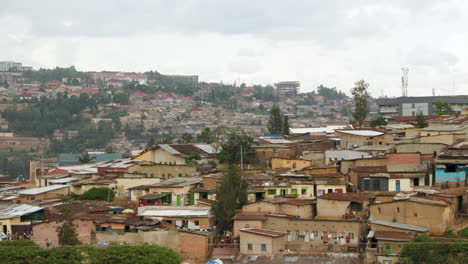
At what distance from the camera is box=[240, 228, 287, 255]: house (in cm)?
1930

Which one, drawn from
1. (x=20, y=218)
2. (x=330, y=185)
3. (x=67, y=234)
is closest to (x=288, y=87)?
(x=330, y=185)

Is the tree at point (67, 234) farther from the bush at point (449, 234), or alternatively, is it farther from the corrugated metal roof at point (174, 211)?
→ the bush at point (449, 234)

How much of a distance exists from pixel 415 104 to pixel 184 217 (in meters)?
35.6

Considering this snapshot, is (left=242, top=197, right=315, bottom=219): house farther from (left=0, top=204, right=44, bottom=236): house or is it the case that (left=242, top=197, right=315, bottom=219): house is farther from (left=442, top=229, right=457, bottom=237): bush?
(left=0, top=204, right=44, bottom=236): house

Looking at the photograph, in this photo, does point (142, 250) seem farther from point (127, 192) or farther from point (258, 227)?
point (127, 192)

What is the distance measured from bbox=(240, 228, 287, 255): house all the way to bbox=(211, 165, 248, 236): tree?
1.83m

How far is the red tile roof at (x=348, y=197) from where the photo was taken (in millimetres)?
21031

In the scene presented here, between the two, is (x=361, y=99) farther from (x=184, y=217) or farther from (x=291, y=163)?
(x=184, y=217)

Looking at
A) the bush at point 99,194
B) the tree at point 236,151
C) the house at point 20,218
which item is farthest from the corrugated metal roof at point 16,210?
the tree at point 236,151

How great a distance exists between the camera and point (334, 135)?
116 ft

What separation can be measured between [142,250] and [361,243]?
570 centimetres

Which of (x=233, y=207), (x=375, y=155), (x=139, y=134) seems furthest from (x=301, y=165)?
(x=139, y=134)

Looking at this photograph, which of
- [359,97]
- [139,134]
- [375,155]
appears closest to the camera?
[375,155]

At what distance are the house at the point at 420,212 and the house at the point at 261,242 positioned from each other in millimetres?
2717
